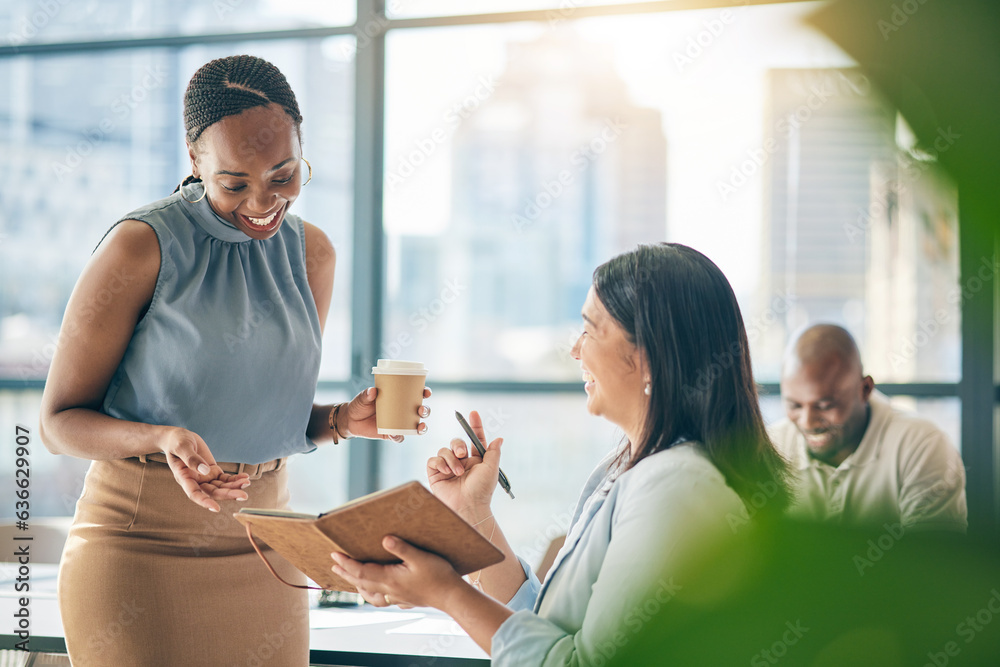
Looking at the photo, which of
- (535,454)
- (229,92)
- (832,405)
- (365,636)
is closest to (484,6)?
(535,454)

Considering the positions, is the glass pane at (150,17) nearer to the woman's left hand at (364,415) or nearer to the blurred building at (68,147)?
the blurred building at (68,147)

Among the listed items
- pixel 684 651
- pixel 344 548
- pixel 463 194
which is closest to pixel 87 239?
pixel 463 194

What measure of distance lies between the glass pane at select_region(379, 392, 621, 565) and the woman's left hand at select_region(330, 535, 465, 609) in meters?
2.57

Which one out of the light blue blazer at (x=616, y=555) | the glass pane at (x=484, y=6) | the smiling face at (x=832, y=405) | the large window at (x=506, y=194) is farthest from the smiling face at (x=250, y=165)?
the glass pane at (x=484, y=6)

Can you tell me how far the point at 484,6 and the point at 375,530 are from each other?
125 inches

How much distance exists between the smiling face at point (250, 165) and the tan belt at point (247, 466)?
374 mm

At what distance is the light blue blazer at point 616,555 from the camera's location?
101cm

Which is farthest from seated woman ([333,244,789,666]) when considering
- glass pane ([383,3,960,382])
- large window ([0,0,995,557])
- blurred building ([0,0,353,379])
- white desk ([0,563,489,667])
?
blurred building ([0,0,353,379])

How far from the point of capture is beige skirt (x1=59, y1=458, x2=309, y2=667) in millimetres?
1225

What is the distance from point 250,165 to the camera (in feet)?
4.27

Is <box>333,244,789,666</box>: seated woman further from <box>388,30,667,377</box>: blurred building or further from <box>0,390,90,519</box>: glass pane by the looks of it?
<box>0,390,90,519</box>: glass pane

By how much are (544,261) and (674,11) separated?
1204mm

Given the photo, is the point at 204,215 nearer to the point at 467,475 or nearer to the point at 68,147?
the point at 467,475

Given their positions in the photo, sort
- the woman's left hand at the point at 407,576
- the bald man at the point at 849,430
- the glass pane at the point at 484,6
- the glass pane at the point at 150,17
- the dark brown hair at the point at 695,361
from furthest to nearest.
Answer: the glass pane at the point at 150,17
the glass pane at the point at 484,6
the bald man at the point at 849,430
the dark brown hair at the point at 695,361
the woman's left hand at the point at 407,576
